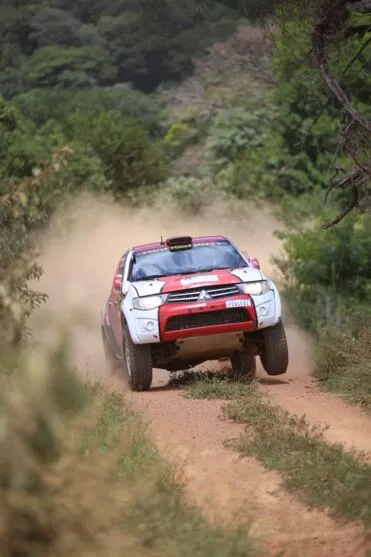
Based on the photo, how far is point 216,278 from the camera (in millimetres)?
14992


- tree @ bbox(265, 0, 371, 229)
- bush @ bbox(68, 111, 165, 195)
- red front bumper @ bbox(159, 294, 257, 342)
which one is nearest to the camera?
tree @ bbox(265, 0, 371, 229)

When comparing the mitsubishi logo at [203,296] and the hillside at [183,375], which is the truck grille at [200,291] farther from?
the hillside at [183,375]

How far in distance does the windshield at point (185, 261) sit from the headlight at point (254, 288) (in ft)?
2.18

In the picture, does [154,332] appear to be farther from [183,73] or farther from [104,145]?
[183,73]

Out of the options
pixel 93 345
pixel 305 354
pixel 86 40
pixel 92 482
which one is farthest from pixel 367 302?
pixel 86 40

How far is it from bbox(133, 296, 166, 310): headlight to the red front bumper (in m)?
0.08

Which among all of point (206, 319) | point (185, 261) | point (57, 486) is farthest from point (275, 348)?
point (57, 486)

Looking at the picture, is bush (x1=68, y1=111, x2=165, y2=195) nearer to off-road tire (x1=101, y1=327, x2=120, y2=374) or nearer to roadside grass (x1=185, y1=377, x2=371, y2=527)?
off-road tire (x1=101, y1=327, x2=120, y2=374)

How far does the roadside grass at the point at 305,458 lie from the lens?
8.34 m

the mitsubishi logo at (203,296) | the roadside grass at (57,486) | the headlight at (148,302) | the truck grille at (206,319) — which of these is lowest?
the truck grille at (206,319)

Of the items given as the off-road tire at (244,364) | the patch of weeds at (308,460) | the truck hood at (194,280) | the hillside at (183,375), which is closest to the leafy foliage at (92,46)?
the hillside at (183,375)

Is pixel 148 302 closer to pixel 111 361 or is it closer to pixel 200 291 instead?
pixel 200 291

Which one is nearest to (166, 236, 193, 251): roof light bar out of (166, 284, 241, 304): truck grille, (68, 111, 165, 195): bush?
(166, 284, 241, 304): truck grille

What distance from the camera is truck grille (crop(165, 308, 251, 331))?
14641mm
